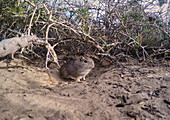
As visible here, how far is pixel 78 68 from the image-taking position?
3467 millimetres

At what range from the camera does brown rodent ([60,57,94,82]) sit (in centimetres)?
347

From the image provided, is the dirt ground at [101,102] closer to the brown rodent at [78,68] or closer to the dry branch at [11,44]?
the dry branch at [11,44]

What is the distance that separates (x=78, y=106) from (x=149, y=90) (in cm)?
110

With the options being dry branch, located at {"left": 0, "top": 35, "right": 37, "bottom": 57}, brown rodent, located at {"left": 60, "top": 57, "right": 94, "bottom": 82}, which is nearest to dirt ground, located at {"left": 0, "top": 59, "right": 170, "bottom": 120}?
dry branch, located at {"left": 0, "top": 35, "right": 37, "bottom": 57}

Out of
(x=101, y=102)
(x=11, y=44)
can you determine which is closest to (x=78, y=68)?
(x=101, y=102)

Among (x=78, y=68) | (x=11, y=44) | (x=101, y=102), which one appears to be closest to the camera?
(x=11, y=44)

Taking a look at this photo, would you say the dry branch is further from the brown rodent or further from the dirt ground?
the brown rodent

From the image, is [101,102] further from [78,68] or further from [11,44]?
[78,68]

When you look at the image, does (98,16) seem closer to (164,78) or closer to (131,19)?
(131,19)

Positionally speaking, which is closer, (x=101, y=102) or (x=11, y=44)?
(x=11, y=44)

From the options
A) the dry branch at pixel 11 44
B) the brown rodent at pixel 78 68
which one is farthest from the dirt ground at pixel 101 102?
the brown rodent at pixel 78 68

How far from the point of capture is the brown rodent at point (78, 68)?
3.47 metres

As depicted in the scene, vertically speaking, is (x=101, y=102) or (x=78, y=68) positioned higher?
(x=78, y=68)

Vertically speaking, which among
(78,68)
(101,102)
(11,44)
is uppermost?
(11,44)
